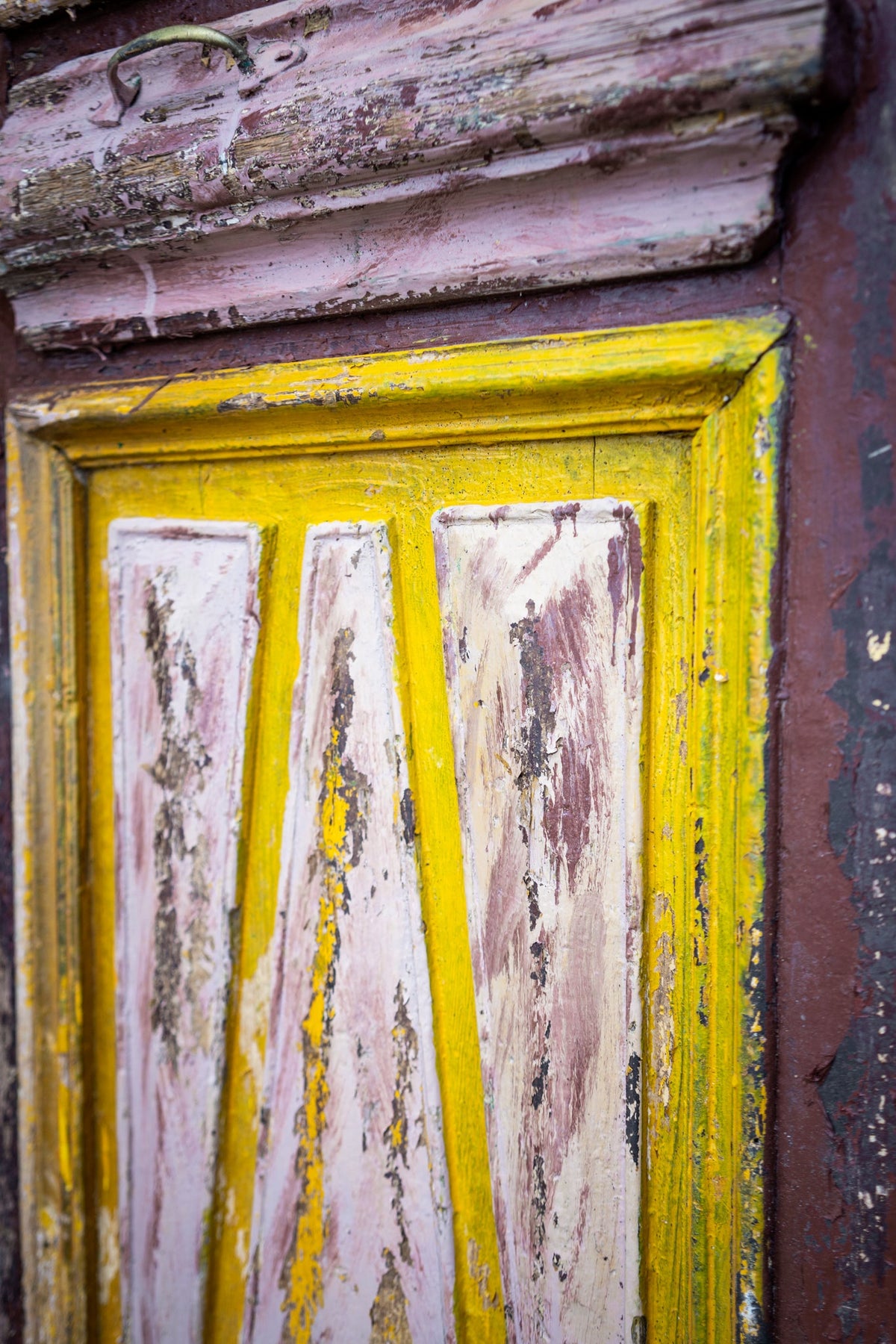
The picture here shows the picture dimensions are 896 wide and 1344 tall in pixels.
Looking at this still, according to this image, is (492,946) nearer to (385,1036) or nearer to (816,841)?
(385,1036)

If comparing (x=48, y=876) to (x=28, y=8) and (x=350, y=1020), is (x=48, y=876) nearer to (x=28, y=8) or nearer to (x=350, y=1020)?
(x=350, y=1020)

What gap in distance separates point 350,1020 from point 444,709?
1.04 feet

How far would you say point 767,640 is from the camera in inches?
20.5

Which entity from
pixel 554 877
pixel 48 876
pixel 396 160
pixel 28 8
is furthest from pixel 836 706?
pixel 28 8

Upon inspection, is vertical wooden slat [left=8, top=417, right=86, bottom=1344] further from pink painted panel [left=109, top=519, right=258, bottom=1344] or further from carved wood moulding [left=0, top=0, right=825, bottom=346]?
carved wood moulding [left=0, top=0, right=825, bottom=346]

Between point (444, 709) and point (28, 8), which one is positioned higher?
point (28, 8)

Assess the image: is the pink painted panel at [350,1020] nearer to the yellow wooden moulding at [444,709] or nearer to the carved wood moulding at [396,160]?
the yellow wooden moulding at [444,709]

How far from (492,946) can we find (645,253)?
0.56m

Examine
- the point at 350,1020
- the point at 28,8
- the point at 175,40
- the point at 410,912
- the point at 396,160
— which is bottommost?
the point at 350,1020

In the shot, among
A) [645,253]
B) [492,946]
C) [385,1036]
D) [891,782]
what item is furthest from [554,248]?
[385,1036]

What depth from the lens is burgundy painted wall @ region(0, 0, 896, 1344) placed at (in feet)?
1.59

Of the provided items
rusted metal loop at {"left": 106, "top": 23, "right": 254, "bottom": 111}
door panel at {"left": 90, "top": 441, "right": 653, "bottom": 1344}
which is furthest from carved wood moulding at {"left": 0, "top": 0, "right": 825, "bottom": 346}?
door panel at {"left": 90, "top": 441, "right": 653, "bottom": 1344}

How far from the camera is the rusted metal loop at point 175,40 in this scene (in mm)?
598

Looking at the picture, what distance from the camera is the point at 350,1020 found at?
720 millimetres
